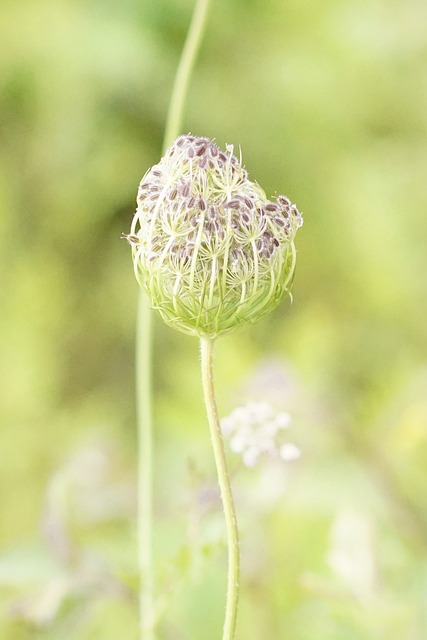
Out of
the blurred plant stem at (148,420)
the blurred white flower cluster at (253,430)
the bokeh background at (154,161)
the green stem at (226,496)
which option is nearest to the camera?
the green stem at (226,496)

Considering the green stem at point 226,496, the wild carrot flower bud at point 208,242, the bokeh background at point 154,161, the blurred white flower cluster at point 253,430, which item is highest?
the bokeh background at point 154,161

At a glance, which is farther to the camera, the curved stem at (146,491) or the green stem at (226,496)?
the curved stem at (146,491)

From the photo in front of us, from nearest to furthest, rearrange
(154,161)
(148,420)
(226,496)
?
(226,496) < (148,420) < (154,161)

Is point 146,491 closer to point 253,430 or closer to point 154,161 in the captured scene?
point 253,430

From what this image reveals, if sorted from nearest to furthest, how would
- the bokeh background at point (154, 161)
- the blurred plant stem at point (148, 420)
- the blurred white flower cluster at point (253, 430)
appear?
the blurred white flower cluster at point (253, 430)
the blurred plant stem at point (148, 420)
the bokeh background at point (154, 161)

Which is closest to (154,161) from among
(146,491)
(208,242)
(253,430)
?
(146,491)

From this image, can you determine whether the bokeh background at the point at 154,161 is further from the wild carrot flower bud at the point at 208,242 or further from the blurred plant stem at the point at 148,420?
the wild carrot flower bud at the point at 208,242

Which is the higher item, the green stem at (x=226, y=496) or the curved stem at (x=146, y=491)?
the curved stem at (x=146, y=491)

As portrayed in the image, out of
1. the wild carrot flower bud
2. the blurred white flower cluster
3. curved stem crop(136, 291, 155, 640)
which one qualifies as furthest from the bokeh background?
the wild carrot flower bud

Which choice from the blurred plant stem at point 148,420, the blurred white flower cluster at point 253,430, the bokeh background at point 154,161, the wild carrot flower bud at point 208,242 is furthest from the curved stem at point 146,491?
the bokeh background at point 154,161
